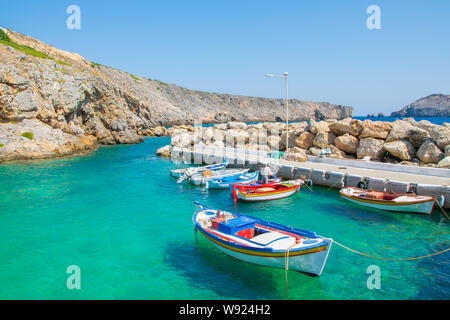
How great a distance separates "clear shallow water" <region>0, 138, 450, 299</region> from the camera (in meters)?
10.5

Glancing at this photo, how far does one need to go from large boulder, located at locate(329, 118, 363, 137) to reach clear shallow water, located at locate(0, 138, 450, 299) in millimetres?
10457

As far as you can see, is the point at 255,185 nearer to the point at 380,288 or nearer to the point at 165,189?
the point at 165,189

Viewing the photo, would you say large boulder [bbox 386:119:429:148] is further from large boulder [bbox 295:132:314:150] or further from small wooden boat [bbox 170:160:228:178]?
small wooden boat [bbox 170:160:228:178]

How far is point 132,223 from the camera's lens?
17016 millimetres

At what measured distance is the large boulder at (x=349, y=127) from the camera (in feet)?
97.9

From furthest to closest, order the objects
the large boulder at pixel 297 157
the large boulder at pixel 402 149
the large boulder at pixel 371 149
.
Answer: the large boulder at pixel 297 157 < the large boulder at pixel 371 149 < the large boulder at pixel 402 149

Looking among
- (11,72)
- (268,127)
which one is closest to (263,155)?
(268,127)

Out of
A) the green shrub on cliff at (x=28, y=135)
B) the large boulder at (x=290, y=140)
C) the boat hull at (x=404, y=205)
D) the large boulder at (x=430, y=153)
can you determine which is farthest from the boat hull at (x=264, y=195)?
the green shrub on cliff at (x=28, y=135)

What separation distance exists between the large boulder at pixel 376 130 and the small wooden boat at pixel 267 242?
66.9ft

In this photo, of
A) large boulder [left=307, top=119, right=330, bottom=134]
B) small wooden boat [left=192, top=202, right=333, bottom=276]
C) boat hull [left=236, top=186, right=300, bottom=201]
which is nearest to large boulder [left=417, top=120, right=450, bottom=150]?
large boulder [left=307, top=119, right=330, bottom=134]

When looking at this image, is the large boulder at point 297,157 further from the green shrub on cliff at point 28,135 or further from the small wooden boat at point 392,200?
the green shrub on cliff at point 28,135

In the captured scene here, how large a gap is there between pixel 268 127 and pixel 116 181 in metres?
23.8

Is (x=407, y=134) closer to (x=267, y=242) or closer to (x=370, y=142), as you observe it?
(x=370, y=142)

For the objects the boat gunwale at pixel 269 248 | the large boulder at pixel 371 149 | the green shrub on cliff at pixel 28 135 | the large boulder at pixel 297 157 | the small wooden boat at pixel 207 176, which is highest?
the green shrub on cliff at pixel 28 135
